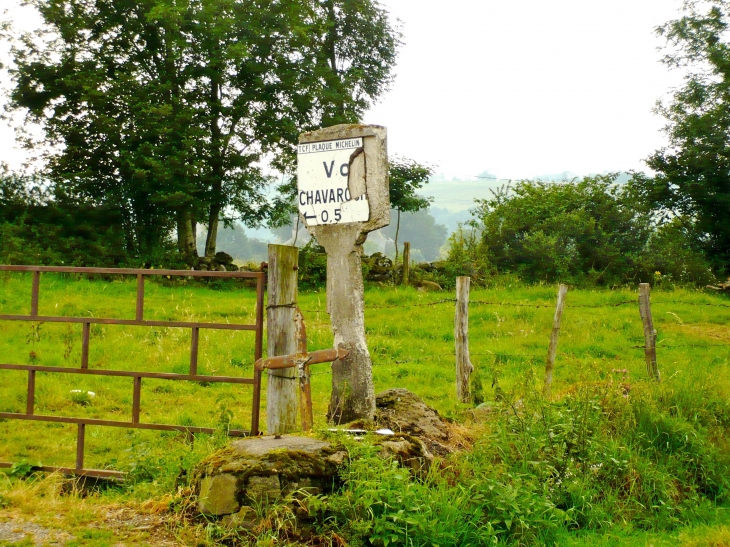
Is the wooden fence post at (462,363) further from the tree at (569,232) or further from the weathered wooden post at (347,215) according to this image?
the tree at (569,232)

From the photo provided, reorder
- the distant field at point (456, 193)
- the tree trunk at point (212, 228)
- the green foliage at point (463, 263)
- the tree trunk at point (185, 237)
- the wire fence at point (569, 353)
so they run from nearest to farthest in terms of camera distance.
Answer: the wire fence at point (569, 353) → the green foliage at point (463, 263) → the tree trunk at point (185, 237) → the tree trunk at point (212, 228) → the distant field at point (456, 193)

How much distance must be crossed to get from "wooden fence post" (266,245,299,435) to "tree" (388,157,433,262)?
1889 cm

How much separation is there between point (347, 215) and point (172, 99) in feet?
54.4

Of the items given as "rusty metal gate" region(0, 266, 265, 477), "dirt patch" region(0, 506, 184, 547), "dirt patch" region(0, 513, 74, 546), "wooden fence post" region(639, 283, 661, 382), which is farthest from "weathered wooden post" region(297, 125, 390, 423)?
"wooden fence post" region(639, 283, 661, 382)

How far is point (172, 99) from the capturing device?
67.1 ft

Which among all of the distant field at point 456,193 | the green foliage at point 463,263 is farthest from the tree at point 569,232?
the distant field at point 456,193

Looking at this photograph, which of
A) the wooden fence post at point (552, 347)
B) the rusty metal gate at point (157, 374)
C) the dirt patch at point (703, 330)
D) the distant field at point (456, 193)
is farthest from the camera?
the distant field at point (456, 193)

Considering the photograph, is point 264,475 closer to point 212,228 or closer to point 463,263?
point 463,263

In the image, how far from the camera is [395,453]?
4695mm

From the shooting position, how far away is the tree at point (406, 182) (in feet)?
79.5

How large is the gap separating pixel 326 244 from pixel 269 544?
2.65 m

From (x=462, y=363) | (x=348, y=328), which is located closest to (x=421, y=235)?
(x=462, y=363)

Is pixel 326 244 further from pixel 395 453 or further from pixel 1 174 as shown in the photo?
pixel 1 174

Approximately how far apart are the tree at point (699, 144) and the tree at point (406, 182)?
308 inches
